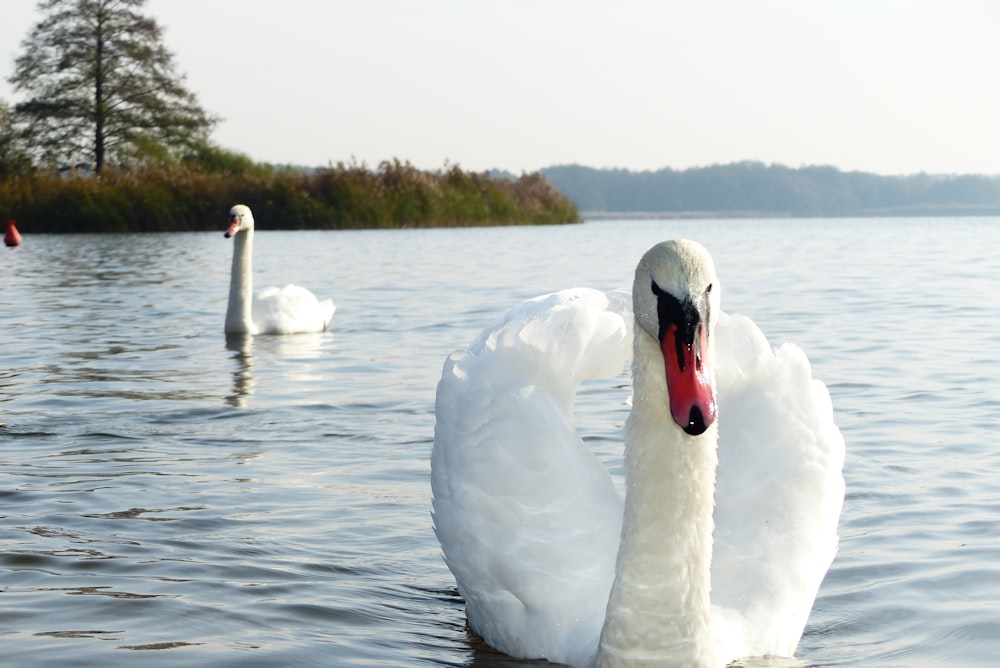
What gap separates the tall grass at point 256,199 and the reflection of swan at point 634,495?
33.4m

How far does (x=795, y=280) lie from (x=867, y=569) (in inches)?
607

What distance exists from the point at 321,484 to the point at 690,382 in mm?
3940

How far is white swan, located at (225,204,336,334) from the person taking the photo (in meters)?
13.5

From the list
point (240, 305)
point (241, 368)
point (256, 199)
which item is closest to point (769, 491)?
point (241, 368)

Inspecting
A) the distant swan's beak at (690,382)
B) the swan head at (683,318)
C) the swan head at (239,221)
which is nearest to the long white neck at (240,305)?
the swan head at (239,221)

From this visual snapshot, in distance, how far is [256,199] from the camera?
39062 mm

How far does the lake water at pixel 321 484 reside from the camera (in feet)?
15.4

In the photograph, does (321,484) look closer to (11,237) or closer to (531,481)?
(531,481)

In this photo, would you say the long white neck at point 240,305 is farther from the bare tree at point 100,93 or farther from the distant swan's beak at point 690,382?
the bare tree at point 100,93

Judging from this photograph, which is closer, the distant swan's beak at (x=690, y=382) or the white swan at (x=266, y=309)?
the distant swan's beak at (x=690, y=382)

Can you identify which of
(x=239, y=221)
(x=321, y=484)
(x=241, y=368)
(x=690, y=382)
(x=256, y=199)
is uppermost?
(x=256, y=199)

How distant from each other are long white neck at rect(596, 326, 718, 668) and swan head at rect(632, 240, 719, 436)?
10.2 inches

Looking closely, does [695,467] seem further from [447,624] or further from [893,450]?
[893,450]

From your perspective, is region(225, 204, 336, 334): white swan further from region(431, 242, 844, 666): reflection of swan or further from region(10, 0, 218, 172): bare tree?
region(10, 0, 218, 172): bare tree
